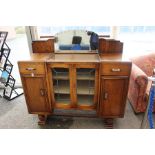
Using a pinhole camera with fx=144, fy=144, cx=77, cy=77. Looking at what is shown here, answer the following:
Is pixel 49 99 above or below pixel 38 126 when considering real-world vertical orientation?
above

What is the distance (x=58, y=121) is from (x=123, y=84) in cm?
102

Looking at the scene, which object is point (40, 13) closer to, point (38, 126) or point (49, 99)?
point (49, 99)

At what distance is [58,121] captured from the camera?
2.00m

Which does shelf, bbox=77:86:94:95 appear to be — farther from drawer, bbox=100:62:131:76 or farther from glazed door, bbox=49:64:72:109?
drawer, bbox=100:62:131:76

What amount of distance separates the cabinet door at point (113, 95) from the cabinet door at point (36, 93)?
0.68 m

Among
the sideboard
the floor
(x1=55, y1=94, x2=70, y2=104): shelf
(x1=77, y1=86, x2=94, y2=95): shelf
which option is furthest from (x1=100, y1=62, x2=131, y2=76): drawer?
the floor

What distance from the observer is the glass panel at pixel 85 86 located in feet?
5.63

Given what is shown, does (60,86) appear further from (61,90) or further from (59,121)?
(59,121)

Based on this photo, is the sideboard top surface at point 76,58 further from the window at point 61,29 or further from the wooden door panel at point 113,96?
the window at point 61,29

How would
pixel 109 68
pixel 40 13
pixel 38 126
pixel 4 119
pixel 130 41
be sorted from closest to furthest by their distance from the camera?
pixel 40 13 < pixel 109 68 < pixel 38 126 < pixel 4 119 < pixel 130 41

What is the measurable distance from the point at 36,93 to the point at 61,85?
33cm

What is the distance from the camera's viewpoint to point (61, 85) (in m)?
1.87

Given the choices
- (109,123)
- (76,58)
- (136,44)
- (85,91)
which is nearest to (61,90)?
(85,91)
